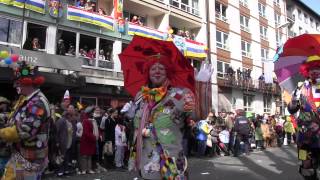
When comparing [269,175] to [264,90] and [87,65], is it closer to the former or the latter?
[87,65]

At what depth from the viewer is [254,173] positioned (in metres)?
10.0

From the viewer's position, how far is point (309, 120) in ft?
18.8

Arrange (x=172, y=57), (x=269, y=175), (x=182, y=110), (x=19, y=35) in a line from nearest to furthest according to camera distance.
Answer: (x=182, y=110) < (x=172, y=57) < (x=269, y=175) < (x=19, y=35)

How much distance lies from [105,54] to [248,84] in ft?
53.0

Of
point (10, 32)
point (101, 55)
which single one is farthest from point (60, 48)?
point (101, 55)

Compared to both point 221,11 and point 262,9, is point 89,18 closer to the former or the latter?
point 221,11

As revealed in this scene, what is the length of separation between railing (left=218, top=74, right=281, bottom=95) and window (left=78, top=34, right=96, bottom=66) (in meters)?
12.9

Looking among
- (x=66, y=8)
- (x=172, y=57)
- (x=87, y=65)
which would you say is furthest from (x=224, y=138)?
(x=172, y=57)

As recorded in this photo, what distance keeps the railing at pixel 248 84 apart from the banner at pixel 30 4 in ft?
54.9

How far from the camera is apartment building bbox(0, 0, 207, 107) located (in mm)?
17297

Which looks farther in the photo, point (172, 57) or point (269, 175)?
point (269, 175)

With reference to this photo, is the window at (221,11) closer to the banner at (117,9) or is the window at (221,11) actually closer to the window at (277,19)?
the window at (277,19)

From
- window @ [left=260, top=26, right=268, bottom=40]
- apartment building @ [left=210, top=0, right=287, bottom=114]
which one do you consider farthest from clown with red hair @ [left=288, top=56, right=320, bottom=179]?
window @ [left=260, top=26, right=268, bottom=40]

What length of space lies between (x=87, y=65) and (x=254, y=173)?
12751mm
